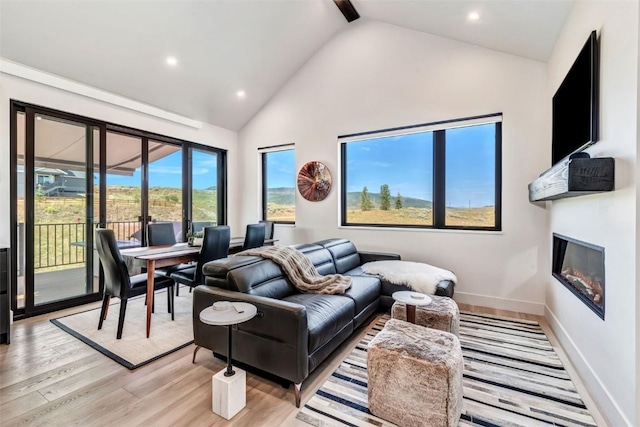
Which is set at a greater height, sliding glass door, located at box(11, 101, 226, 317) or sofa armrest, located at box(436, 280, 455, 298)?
sliding glass door, located at box(11, 101, 226, 317)

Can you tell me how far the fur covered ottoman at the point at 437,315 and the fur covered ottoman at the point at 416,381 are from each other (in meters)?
0.59

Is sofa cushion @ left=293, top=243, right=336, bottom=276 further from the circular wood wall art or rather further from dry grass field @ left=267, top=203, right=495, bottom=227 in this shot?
the circular wood wall art

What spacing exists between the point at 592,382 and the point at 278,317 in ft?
6.92

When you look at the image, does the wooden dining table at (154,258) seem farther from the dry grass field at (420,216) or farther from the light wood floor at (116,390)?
the dry grass field at (420,216)

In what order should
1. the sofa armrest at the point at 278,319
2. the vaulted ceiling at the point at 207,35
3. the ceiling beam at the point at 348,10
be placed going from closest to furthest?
the sofa armrest at the point at 278,319 → the vaulted ceiling at the point at 207,35 → the ceiling beam at the point at 348,10

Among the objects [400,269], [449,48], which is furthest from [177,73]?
[400,269]

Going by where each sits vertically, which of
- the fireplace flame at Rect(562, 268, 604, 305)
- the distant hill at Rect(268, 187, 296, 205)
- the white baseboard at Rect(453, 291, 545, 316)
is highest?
the distant hill at Rect(268, 187, 296, 205)

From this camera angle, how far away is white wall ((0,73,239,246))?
307 cm

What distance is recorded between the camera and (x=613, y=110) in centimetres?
168

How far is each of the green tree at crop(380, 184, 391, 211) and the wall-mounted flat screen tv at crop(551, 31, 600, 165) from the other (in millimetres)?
2017

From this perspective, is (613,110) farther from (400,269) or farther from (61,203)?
(61,203)

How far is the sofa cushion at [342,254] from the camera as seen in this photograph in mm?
3616

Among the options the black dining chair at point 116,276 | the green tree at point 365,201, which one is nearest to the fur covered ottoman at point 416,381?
the black dining chair at point 116,276

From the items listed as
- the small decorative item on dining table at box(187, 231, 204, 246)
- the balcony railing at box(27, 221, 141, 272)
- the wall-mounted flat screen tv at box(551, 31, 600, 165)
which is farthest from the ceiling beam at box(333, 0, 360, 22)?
the balcony railing at box(27, 221, 141, 272)
